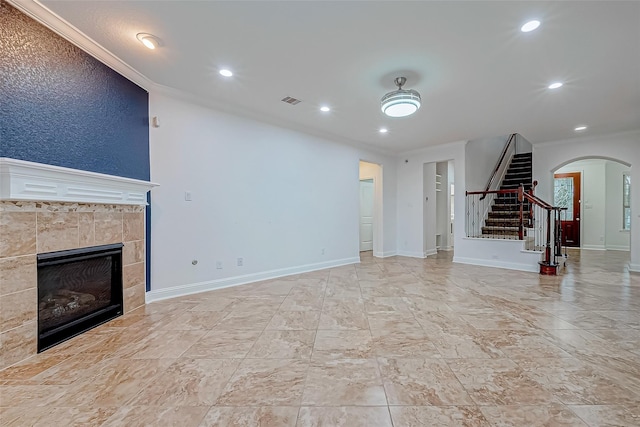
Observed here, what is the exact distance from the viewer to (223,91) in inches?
145

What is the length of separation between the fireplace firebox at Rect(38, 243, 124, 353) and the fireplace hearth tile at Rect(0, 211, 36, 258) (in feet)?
0.47

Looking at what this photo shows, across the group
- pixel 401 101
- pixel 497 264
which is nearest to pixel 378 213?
pixel 497 264

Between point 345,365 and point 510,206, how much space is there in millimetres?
7095

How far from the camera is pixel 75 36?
2523mm

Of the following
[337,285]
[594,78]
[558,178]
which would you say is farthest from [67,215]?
[558,178]

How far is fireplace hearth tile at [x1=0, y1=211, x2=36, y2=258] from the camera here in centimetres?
206

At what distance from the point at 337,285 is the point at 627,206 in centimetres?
921

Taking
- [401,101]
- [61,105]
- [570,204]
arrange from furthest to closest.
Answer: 1. [570,204]
2. [401,101]
3. [61,105]

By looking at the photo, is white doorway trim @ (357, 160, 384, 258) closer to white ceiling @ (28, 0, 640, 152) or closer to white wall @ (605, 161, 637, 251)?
white ceiling @ (28, 0, 640, 152)

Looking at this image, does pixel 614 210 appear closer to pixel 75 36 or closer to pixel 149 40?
pixel 149 40

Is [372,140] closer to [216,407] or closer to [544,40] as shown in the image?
[544,40]

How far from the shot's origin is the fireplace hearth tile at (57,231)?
7.64 ft

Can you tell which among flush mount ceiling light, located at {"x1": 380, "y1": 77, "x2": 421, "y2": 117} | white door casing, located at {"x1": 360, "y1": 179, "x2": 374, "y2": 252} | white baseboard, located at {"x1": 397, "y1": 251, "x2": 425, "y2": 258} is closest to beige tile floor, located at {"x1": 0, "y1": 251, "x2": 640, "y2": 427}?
flush mount ceiling light, located at {"x1": 380, "y1": 77, "x2": 421, "y2": 117}

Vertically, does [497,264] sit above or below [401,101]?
below
